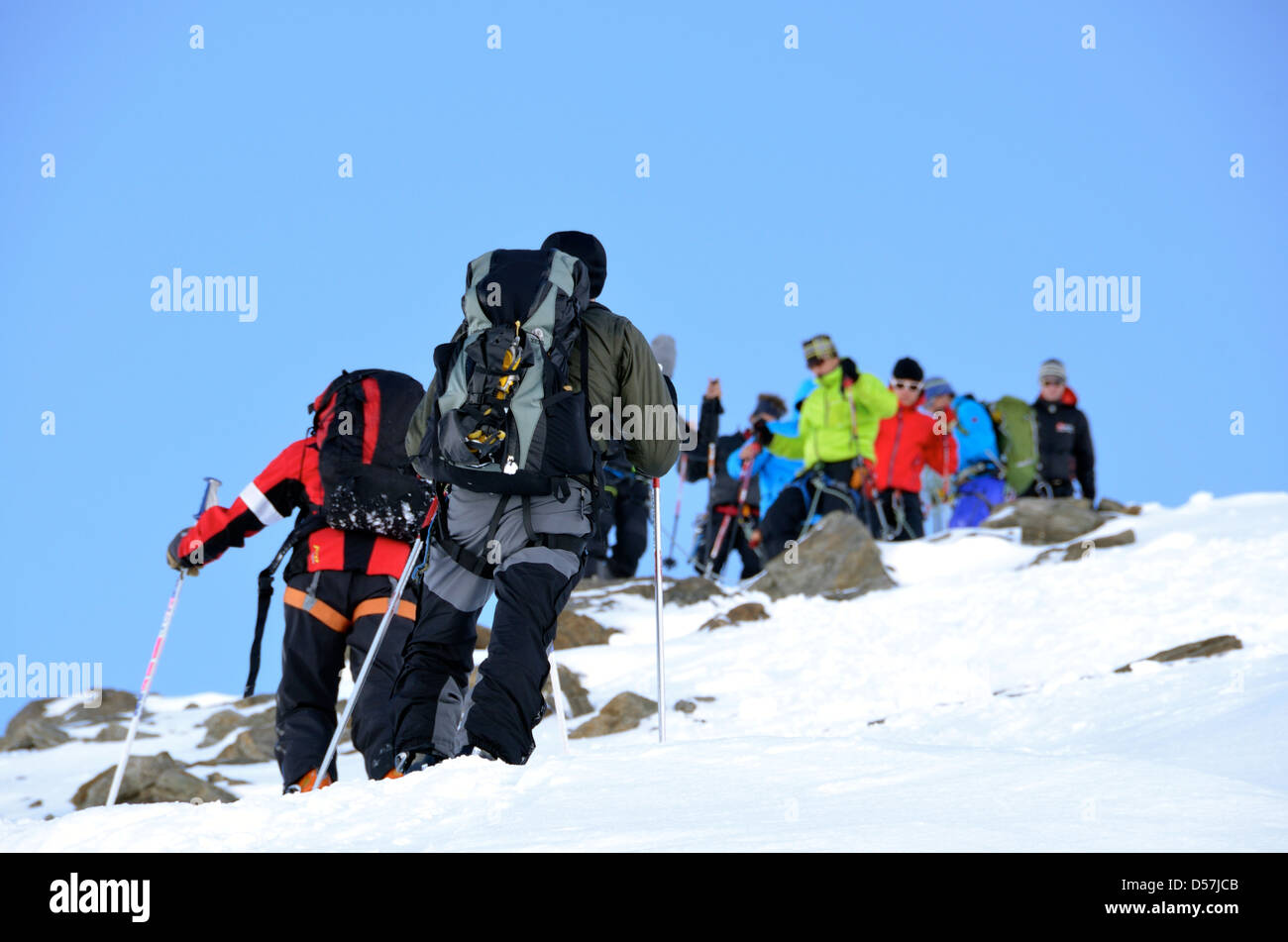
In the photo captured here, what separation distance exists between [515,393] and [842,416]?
9.04 m

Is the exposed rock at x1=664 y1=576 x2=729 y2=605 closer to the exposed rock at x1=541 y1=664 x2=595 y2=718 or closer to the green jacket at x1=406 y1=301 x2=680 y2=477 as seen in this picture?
the exposed rock at x1=541 y1=664 x2=595 y2=718

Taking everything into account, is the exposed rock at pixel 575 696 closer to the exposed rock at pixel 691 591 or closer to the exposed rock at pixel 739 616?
the exposed rock at pixel 739 616

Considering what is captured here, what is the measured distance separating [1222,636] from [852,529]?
5.38 m

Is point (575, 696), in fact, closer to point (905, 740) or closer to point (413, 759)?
point (905, 740)

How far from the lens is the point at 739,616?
11664mm

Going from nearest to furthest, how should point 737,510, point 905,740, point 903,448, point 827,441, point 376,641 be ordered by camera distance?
point 376,641 → point 905,740 → point 827,441 → point 903,448 → point 737,510

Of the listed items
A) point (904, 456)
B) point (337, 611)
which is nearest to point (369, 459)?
point (337, 611)

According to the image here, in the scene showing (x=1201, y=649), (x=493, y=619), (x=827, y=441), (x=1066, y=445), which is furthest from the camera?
(x=1066, y=445)

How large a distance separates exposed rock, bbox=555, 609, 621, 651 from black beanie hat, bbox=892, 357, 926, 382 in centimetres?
484

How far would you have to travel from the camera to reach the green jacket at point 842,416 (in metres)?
13.1

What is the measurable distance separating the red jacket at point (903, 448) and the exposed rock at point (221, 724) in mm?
7103
